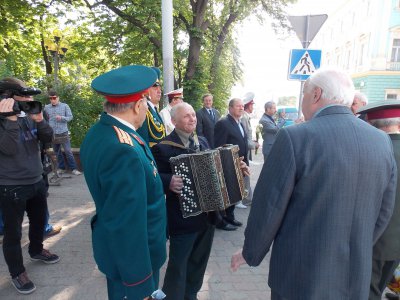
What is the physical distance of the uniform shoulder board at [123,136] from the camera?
1.62 meters

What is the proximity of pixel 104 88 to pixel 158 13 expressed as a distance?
29.5ft

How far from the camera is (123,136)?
166cm

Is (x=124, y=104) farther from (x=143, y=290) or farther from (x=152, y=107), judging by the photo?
(x=152, y=107)

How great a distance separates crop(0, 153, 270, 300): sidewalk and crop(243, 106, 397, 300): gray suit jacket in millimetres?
1647

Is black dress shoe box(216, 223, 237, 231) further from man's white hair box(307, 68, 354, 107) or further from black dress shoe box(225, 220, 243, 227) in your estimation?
man's white hair box(307, 68, 354, 107)

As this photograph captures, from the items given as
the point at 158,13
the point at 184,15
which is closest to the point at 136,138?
the point at 158,13

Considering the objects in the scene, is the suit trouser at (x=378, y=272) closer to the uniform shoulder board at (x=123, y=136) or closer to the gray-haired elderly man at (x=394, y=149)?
the gray-haired elderly man at (x=394, y=149)

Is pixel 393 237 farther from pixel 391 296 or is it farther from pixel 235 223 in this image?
pixel 235 223

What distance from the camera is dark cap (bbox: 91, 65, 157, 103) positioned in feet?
5.51

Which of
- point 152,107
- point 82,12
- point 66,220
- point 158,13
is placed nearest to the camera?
point 152,107

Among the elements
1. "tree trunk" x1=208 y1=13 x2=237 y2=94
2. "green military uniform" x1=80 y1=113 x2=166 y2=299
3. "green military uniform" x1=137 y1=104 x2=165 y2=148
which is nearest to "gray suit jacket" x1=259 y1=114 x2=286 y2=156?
"green military uniform" x1=137 y1=104 x2=165 y2=148

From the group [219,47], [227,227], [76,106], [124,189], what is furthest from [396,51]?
[124,189]

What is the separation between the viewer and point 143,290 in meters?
1.65

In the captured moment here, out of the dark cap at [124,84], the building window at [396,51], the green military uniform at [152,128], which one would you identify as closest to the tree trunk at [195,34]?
the green military uniform at [152,128]
